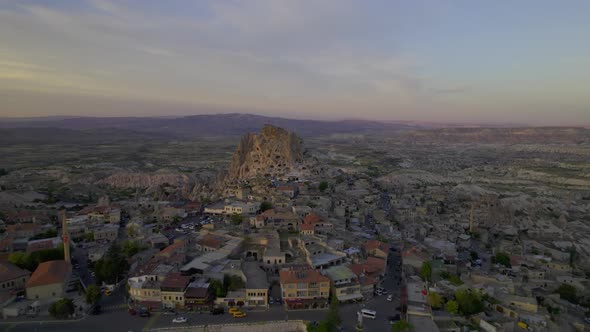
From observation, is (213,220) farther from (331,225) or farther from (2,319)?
(2,319)

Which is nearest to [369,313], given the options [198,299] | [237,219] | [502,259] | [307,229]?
[198,299]

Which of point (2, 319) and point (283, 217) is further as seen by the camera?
point (283, 217)

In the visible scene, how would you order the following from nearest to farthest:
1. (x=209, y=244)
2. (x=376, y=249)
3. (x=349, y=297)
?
(x=349, y=297), (x=376, y=249), (x=209, y=244)

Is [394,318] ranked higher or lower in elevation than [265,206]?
lower

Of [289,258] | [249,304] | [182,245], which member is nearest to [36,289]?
[182,245]

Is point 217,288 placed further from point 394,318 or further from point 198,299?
point 394,318

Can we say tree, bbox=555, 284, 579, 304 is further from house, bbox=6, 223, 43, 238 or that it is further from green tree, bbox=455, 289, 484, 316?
house, bbox=6, 223, 43, 238
